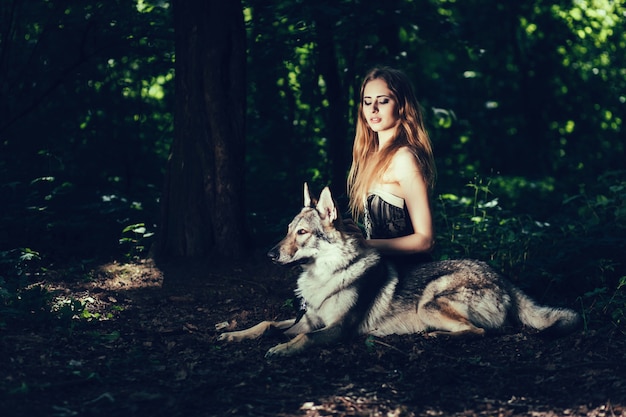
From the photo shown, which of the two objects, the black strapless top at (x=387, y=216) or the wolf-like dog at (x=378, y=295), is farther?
the black strapless top at (x=387, y=216)

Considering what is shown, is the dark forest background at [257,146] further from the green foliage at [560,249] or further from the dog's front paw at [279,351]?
the dog's front paw at [279,351]

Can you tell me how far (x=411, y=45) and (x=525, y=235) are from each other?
6.66 meters

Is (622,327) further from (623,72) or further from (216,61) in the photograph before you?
(623,72)

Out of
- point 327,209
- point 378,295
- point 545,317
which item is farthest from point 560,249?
point 327,209

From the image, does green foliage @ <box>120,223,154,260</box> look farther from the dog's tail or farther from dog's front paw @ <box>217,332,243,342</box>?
the dog's tail

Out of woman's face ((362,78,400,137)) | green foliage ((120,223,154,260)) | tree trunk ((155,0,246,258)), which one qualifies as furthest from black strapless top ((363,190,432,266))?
green foliage ((120,223,154,260))

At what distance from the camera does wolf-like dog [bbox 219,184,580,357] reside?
5.39m

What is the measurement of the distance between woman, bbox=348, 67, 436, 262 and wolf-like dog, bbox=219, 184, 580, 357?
0.79 feet

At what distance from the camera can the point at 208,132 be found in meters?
7.54

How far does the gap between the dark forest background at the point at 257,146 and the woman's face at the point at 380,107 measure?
2.19 meters

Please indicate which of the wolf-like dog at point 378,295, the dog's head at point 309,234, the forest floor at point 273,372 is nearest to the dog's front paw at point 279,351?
the forest floor at point 273,372

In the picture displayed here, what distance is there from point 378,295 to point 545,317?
1373 mm

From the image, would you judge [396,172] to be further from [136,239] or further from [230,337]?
[136,239]

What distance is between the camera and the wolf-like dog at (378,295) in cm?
539
